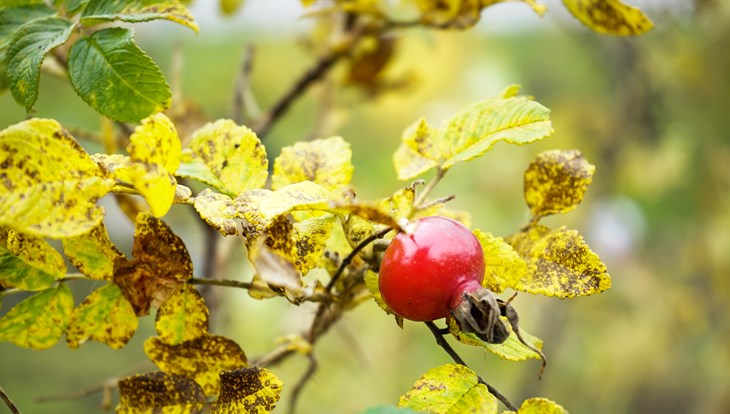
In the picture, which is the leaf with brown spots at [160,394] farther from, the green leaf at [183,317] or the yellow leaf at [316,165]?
the yellow leaf at [316,165]

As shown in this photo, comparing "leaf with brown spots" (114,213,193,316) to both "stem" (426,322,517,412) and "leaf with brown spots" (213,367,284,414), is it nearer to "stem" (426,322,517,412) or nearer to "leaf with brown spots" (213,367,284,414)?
"leaf with brown spots" (213,367,284,414)

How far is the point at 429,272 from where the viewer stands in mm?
392

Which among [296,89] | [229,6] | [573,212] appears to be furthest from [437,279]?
[573,212]

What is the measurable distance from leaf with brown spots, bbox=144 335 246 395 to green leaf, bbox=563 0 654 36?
17.4 inches

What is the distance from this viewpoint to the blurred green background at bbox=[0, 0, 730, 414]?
205cm

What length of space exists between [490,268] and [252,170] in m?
0.19

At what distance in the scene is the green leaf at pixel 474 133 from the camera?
0.44 m

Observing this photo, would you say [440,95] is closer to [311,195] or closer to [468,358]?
[468,358]

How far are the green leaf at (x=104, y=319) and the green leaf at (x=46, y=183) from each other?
0.37 ft

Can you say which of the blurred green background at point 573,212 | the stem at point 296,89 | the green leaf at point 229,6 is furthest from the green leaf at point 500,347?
the blurred green background at point 573,212

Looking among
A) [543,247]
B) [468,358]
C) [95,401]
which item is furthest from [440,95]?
[543,247]

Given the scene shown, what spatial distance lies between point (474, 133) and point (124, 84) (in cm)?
25

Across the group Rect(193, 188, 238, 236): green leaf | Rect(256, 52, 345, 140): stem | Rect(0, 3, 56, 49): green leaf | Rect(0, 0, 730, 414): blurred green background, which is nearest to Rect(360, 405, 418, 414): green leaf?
Rect(193, 188, 238, 236): green leaf

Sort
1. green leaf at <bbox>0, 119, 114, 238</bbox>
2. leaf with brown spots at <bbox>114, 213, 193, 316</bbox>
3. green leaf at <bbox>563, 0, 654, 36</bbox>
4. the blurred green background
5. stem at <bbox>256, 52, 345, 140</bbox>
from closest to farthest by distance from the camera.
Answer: green leaf at <bbox>0, 119, 114, 238</bbox>, leaf with brown spots at <bbox>114, 213, 193, 316</bbox>, green leaf at <bbox>563, 0, 654, 36</bbox>, stem at <bbox>256, 52, 345, 140</bbox>, the blurred green background
